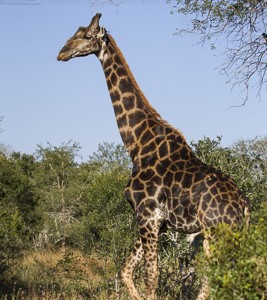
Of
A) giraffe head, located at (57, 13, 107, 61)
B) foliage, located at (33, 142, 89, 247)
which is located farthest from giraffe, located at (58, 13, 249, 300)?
foliage, located at (33, 142, 89, 247)

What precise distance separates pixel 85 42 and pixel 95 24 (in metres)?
0.27

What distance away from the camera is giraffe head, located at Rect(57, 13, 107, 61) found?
8.84 metres

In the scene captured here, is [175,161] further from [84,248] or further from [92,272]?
[84,248]

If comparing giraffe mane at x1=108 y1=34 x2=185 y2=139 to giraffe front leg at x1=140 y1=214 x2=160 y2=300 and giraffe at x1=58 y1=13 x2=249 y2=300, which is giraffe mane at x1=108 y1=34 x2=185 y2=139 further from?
giraffe front leg at x1=140 y1=214 x2=160 y2=300

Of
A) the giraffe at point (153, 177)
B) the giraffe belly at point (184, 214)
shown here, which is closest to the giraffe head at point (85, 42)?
the giraffe at point (153, 177)


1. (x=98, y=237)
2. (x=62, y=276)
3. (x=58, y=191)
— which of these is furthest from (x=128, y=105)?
(x=58, y=191)

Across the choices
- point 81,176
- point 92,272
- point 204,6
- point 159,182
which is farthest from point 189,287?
point 81,176

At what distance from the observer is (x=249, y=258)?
15.4 feet

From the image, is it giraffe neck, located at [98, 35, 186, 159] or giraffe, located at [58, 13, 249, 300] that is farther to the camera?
giraffe neck, located at [98, 35, 186, 159]

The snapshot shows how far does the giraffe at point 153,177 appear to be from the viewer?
24.1 ft

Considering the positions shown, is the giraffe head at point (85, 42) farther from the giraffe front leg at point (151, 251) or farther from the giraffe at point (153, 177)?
the giraffe front leg at point (151, 251)

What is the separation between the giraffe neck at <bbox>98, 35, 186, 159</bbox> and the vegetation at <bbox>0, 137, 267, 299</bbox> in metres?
1.59

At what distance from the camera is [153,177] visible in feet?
25.9

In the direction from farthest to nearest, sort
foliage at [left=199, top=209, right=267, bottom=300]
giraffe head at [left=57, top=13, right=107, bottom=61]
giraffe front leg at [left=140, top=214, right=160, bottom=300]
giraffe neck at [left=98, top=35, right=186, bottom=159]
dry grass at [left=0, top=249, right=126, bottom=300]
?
dry grass at [left=0, top=249, right=126, bottom=300]
giraffe head at [left=57, top=13, right=107, bottom=61]
giraffe neck at [left=98, top=35, right=186, bottom=159]
giraffe front leg at [left=140, top=214, right=160, bottom=300]
foliage at [left=199, top=209, right=267, bottom=300]
